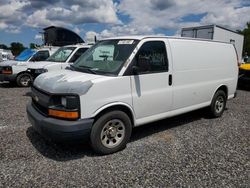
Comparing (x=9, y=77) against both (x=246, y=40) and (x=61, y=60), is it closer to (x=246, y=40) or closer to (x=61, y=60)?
(x=61, y=60)

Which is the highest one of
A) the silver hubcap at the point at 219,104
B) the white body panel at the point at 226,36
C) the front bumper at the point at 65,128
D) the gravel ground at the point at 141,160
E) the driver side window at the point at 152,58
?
the white body panel at the point at 226,36

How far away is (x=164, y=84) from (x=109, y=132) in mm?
1447

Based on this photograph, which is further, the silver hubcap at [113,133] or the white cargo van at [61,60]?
the white cargo van at [61,60]

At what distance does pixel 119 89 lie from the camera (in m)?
3.79

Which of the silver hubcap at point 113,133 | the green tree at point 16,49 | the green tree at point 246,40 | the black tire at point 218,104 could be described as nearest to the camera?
the silver hubcap at point 113,133

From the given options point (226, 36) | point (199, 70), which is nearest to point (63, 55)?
point (199, 70)

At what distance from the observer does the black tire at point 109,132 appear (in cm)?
366

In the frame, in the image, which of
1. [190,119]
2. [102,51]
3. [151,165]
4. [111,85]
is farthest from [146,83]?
[190,119]

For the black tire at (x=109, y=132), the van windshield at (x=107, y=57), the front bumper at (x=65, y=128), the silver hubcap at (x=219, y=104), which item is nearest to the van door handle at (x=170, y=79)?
the van windshield at (x=107, y=57)

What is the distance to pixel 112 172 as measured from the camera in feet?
11.0

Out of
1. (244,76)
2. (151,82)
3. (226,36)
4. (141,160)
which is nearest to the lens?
(141,160)

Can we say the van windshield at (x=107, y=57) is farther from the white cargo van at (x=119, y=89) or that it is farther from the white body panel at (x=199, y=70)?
the white body panel at (x=199, y=70)

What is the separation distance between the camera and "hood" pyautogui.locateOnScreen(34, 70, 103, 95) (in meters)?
3.43

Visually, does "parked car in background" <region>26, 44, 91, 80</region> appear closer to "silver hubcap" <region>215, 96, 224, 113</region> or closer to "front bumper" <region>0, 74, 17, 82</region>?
"front bumper" <region>0, 74, 17, 82</region>
